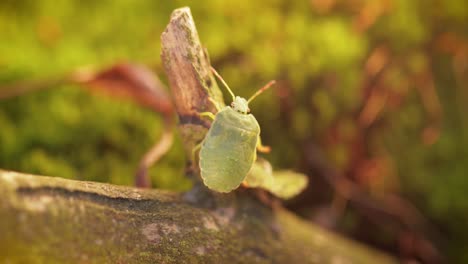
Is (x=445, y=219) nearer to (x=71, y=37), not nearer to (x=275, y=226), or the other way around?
(x=275, y=226)

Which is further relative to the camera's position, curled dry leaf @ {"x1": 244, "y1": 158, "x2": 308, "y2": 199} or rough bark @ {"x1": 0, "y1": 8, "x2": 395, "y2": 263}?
curled dry leaf @ {"x1": 244, "y1": 158, "x2": 308, "y2": 199}

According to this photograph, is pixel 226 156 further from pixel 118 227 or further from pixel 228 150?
pixel 118 227

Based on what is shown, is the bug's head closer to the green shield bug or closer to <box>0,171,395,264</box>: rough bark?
the green shield bug

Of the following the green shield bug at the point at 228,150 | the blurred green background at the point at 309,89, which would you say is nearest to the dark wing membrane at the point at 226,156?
the green shield bug at the point at 228,150

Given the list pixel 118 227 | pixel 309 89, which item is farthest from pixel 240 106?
pixel 309 89

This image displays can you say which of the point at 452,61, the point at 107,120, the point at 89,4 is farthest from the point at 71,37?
the point at 452,61

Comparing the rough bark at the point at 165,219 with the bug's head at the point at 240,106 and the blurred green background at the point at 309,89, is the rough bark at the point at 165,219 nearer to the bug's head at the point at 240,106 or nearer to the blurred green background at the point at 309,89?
the bug's head at the point at 240,106

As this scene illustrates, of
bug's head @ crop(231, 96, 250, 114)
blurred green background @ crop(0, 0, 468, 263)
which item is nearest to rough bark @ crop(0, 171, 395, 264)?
bug's head @ crop(231, 96, 250, 114)
